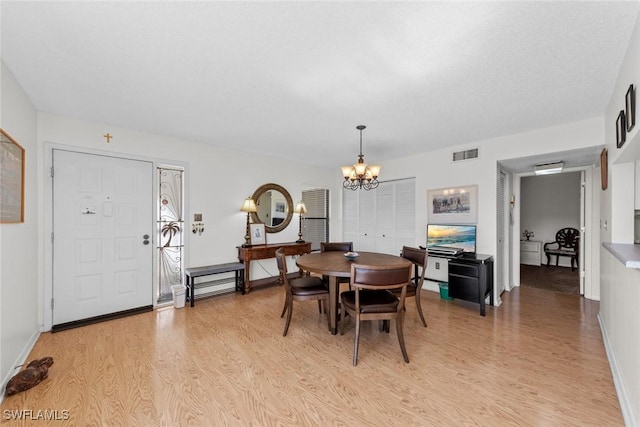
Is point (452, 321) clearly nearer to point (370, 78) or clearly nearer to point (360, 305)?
point (360, 305)

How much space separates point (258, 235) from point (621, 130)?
4.57 meters

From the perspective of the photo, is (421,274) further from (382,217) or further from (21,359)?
(21,359)

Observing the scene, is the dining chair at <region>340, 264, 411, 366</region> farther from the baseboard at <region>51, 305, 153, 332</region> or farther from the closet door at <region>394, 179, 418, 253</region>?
the baseboard at <region>51, 305, 153, 332</region>

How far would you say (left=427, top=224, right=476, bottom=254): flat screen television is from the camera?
3.97 m

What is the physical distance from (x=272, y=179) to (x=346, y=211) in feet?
6.56

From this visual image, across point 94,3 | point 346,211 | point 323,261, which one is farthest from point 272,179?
point 94,3

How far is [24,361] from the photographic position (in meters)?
→ 2.31

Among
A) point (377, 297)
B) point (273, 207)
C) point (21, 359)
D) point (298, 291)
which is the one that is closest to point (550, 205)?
point (377, 297)

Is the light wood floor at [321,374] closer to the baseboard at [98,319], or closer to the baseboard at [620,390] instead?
the baseboard at [620,390]

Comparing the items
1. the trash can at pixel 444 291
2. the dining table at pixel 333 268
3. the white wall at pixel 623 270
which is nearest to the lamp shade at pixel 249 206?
the dining table at pixel 333 268

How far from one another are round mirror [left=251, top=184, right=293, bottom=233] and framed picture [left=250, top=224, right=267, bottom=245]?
115 millimetres

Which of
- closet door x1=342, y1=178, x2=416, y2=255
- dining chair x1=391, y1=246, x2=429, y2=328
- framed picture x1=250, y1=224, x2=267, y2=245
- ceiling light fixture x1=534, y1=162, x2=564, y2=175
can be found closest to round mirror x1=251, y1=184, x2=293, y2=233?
framed picture x1=250, y1=224, x2=267, y2=245

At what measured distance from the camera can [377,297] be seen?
8.59 feet

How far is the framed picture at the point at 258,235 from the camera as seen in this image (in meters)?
4.66
